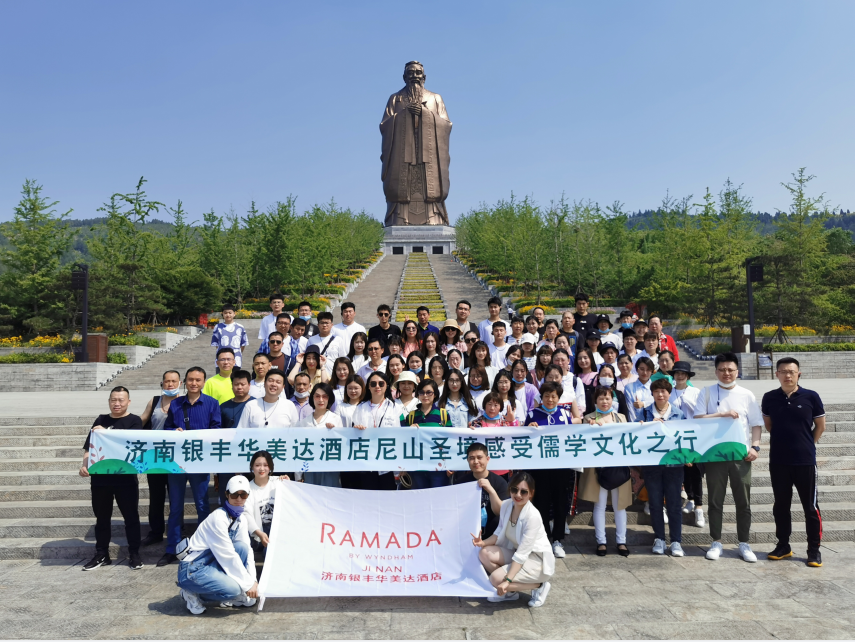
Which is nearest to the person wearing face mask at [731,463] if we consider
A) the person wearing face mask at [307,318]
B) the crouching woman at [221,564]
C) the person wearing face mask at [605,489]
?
the person wearing face mask at [605,489]

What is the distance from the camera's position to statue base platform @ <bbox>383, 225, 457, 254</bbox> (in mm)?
46406

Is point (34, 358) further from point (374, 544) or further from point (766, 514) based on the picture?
point (766, 514)

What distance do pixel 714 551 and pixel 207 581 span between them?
4.42 metres

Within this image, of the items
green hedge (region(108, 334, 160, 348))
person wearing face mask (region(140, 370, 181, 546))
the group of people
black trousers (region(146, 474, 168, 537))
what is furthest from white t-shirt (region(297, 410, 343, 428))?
green hedge (region(108, 334, 160, 348))

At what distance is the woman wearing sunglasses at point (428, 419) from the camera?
596 centimetres

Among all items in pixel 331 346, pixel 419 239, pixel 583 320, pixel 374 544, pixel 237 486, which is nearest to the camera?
pixel 237 486

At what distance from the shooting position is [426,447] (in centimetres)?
594

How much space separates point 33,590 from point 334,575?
257 cm

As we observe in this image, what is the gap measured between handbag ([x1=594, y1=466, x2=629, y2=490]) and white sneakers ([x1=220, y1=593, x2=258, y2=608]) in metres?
3.26

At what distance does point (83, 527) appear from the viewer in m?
6.69

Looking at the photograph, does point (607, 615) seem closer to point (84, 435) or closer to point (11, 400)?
point (84, 435)

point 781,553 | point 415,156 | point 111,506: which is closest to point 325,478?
point 111,506

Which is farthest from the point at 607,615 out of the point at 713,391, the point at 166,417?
the point at 166,417

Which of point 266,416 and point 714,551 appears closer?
point 714,551
